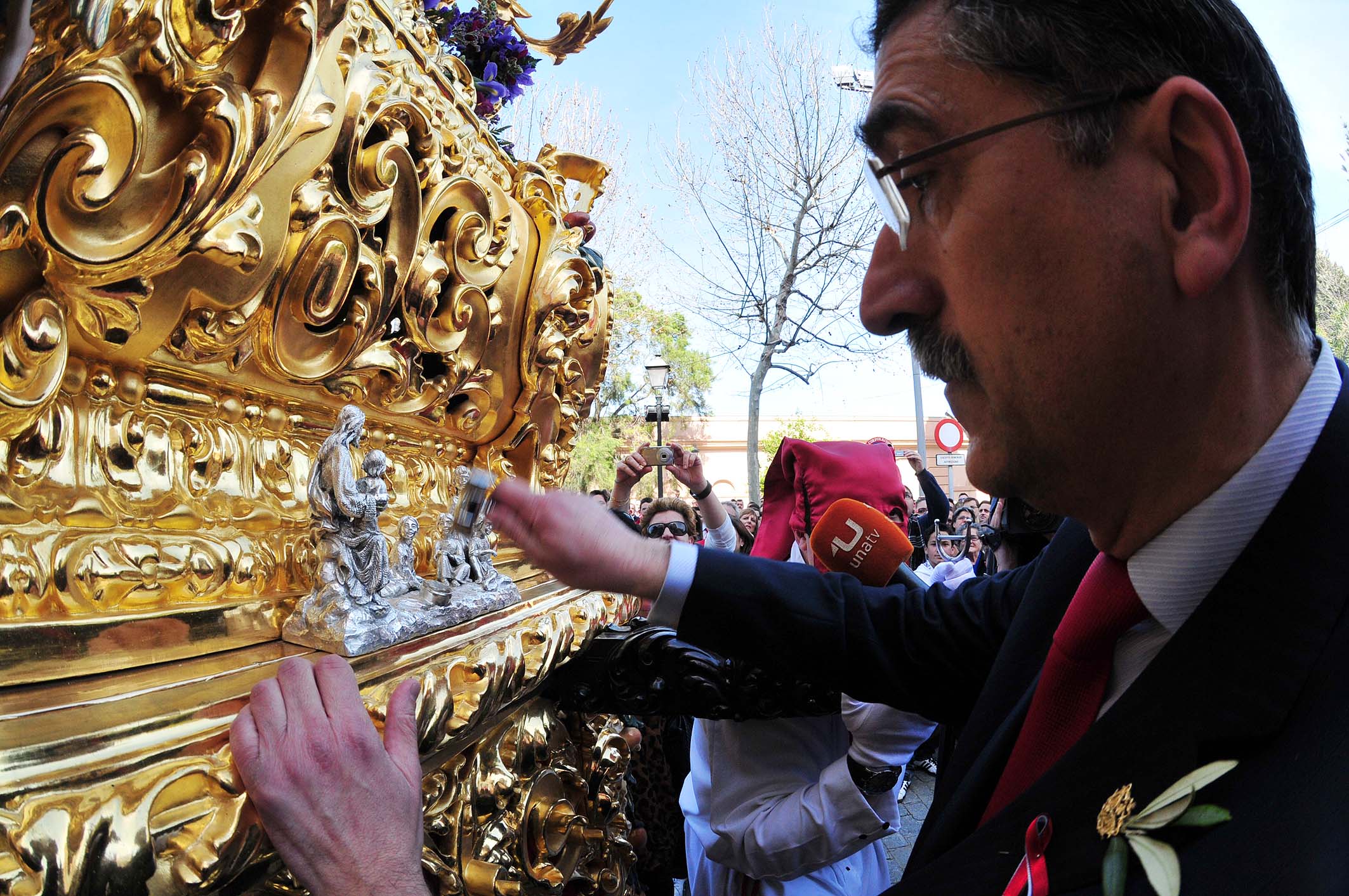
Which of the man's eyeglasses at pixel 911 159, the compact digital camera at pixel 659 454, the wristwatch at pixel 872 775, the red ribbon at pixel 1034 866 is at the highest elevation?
the man's eyeglasses at pixel 911 159

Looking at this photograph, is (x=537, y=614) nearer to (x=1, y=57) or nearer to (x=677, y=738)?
(x=1, y=57)

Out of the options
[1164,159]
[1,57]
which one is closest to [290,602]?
[1,57]

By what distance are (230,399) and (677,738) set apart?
2.63m

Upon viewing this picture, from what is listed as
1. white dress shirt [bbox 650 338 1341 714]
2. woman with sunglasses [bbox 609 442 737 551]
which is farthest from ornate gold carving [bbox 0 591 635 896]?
woman with sunglasses [bbox 609 442 737 551]

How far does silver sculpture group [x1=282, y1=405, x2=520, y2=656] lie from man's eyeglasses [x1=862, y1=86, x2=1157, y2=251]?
56cm

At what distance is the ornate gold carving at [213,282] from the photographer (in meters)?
0.56

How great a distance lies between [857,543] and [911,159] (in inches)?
45.1

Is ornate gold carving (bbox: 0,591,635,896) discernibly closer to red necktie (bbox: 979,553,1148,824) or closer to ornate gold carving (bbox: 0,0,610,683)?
ornate gold carving (bbox: 0,0,610,683)

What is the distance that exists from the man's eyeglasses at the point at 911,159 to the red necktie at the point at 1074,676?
18.3 inches

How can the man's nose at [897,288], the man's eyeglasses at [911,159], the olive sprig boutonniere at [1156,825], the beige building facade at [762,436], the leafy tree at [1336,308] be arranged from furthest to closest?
1. the beige building facade at [762,436]
2. the leafy tree at [1336,308]
3. the man's nose at [897,288]
4. the man's eyeglasses at [911,159]
5. the olive sprig boutonniere at [1156,825]

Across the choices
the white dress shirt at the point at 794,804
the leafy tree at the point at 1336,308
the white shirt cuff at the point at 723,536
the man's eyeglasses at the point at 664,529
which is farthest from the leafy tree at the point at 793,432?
the white dress shirt at the point at 794,804

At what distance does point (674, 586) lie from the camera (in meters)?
1.32

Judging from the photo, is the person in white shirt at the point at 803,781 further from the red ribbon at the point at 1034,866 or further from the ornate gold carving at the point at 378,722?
the red ribbon at the point at 1034,866

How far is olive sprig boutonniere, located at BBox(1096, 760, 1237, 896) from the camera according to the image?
2.29 feet
